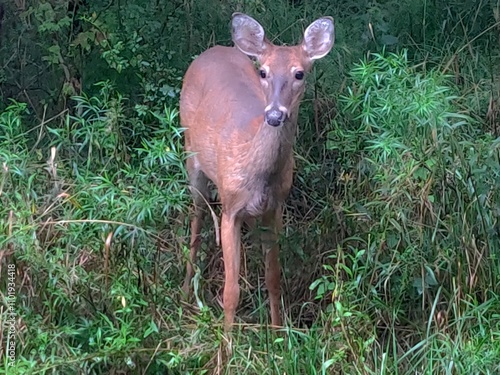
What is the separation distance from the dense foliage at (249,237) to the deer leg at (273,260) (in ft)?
0.37

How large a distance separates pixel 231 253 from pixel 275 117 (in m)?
0.84

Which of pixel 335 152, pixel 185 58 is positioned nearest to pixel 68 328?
pixel 335 152

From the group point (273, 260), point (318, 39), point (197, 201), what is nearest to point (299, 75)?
point (318, 39)

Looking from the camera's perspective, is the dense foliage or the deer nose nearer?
the dense foliage

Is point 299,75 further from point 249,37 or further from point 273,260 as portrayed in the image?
point 273,260

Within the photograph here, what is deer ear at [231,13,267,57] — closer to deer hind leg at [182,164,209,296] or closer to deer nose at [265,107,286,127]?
deer nose at [265,107,286,127]

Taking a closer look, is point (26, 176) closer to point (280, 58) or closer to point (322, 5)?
point (280, 58)

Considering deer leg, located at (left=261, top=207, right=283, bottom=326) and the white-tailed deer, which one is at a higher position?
A: the white-tailed deer

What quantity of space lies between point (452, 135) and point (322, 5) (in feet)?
9.10

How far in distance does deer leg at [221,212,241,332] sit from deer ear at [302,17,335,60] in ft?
3.03

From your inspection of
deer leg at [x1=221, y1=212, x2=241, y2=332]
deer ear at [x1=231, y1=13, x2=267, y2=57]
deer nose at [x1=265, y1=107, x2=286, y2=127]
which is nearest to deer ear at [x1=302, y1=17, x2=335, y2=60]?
deer ear at [x1=231, y1=13, x2=267, y2=57]

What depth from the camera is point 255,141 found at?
5465 millimetres

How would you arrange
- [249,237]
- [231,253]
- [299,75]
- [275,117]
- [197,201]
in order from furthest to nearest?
[197,201]
[249,237]
[231,253]
[299,75]
[275,117]

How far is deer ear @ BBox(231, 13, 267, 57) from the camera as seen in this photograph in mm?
5582
